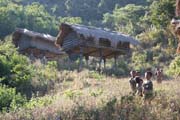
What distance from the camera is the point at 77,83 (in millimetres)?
23797

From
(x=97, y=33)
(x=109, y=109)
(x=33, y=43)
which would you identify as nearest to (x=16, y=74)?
(x=109, y=109)

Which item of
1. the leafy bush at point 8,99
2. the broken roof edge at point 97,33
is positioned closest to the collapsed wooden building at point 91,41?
the broken roof edge at point 97,33

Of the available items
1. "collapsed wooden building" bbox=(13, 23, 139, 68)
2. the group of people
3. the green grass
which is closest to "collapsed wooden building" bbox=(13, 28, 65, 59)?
"collapsed wooden building" bbox=(13, 23, 139, 68)

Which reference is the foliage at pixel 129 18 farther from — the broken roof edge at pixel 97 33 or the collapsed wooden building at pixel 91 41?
the broken roof edge at pixel 97 33

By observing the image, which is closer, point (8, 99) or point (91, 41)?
point (8, 99)

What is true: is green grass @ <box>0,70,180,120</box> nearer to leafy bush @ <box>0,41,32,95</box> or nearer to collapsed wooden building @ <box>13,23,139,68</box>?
leafy bush @ <box>0,41,32,95</box>

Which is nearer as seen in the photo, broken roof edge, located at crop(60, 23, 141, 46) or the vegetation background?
the vegetation background

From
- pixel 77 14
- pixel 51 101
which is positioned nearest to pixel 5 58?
pixel 51 101

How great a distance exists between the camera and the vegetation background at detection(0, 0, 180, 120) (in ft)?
43.9

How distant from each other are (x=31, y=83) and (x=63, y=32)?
12484 millimetres

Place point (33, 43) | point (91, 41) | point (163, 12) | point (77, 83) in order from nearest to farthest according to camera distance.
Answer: point (77, 83) → point (91, 41) → point (163, 12) → point (33, 43)

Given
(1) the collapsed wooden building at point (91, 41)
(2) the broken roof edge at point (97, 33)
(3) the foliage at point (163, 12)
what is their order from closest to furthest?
(2) the broken roof edge at point (97, 33), (1) the collapsed wooden building at point (91, 41), (3) the foliage at point (163, 12)

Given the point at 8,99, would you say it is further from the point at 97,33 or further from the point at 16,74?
the point at 97,33

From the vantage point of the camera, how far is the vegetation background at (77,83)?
1338 centimetres
